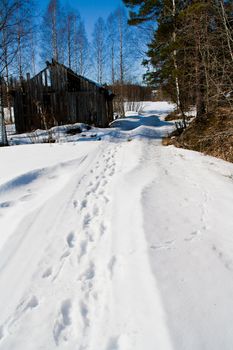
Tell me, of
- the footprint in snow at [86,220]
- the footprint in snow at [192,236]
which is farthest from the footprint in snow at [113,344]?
the footprint in snow at [86,220]

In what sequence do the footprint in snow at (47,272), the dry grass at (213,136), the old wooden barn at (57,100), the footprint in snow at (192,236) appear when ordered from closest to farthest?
1. the footprint in snow at (47,272)
2. the footprint in snow at (192,236)
3. the dry grass at (213,136)
4. the old wooden barn at (57,100)

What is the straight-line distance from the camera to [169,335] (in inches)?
63.1

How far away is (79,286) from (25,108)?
16855 millimetres

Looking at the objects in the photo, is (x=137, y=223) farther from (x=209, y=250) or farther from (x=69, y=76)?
(x=69, y=76)

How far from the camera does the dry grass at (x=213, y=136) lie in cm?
666

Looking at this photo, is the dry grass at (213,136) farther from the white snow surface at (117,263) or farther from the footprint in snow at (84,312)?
the footprint in snow at (84,312)

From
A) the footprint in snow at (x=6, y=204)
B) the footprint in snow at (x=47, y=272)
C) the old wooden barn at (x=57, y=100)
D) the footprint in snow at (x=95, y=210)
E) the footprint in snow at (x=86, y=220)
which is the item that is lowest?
the footprint in snow at (x=47, y=272)

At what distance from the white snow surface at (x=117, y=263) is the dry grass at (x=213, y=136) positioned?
2261 mm

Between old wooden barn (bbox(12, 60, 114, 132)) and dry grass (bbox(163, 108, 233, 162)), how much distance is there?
877cm

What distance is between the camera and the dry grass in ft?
21.9

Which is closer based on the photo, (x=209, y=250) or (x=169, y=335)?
(x=169, y=335)

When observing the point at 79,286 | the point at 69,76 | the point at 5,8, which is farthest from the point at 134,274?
the point at 69,76

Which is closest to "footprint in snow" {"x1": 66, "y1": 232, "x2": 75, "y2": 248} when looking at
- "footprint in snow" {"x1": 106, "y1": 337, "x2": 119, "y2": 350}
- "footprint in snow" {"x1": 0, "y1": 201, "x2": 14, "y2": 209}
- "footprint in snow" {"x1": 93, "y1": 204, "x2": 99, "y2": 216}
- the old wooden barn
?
"footprint in snow" {"x1": 93, "y1": 204, "x2": 99, "y2": 216}

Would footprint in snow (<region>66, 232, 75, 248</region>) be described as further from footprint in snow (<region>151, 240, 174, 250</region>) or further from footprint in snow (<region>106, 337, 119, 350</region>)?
footprint in snow (<region>106, 337, 119, 350</region>)
